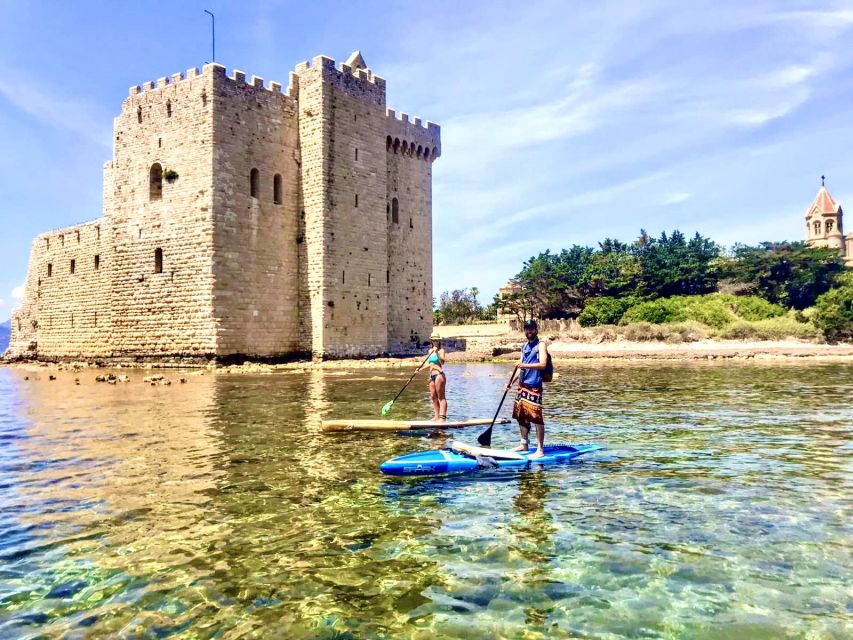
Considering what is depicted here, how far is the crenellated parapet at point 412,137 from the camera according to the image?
32.2 m

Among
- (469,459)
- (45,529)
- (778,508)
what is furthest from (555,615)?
(45,529)

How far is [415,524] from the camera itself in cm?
559

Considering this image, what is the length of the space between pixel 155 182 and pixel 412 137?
1299 cm

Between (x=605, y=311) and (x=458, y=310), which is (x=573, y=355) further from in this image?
(x=458, y=310)

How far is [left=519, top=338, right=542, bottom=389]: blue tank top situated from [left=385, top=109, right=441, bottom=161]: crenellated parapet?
2489cm

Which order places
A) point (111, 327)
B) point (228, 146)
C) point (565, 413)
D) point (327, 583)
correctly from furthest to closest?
point (111, 327) < point (228, 146) < point (565, 413) < point (327, 583)

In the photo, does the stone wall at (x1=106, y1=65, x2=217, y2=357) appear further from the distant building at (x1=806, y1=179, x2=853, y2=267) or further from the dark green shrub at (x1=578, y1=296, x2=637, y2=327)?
the distant building at (x1=806, y1=179, x2=853, y2=267)

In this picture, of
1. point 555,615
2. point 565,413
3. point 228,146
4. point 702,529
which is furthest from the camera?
point 228,146

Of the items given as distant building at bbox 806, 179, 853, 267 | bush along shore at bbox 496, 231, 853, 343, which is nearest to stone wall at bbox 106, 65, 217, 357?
bush along shore at bbox 496, 231, 853, 343

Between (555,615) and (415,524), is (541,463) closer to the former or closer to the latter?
(415,524)

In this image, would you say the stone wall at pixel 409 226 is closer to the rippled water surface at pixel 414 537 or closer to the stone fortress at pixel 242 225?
the stone fortress at pixel 242 225

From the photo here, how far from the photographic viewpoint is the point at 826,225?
66.6 metres

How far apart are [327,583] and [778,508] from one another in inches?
167

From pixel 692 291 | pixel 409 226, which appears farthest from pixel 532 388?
pixel 692 291
